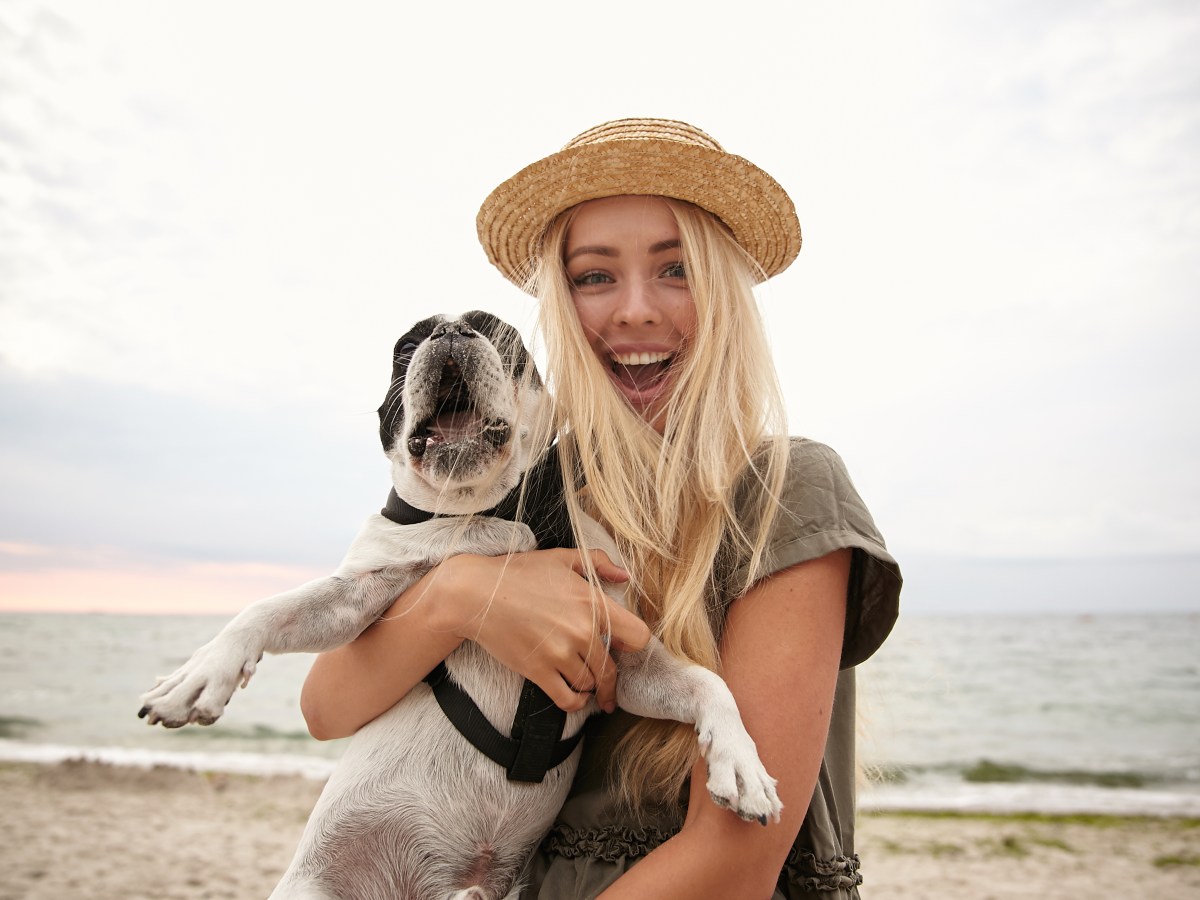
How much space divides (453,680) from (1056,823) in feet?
27.1

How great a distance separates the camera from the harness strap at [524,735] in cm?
204

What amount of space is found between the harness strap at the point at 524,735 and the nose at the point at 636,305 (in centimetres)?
104

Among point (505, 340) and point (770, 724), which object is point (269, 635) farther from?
point (770, 724)

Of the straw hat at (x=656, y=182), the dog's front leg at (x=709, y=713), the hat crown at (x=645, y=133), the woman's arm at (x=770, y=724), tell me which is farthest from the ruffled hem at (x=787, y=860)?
the hat crown at (x=645, y=133)

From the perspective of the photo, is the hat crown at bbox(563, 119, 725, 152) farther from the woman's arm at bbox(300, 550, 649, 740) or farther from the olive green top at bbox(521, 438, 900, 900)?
the woman's arm at bbox(300, 550, 649, 740)

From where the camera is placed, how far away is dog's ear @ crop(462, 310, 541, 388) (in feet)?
7.99

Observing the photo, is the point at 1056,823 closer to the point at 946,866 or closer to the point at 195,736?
the point at 946,866

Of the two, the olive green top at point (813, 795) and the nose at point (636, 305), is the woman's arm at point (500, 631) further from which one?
the nose at point (636, 305)

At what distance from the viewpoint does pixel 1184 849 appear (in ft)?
23.8

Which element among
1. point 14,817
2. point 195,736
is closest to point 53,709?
point 195,736

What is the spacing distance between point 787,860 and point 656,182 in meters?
1.83

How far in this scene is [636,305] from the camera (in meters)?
2.34

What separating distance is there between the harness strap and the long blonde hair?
175 mm

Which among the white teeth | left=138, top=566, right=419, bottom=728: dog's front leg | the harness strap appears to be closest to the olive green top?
the harness strap
